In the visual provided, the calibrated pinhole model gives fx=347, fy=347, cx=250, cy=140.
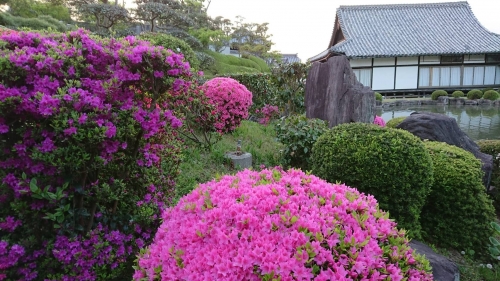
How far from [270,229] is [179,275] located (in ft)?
1.58

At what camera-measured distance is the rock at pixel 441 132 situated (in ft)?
17.5

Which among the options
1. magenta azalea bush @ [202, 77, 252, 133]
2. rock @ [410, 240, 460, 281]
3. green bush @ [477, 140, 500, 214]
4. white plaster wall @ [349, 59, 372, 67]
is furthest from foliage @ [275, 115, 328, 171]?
white plaster wall @ [349, 59, 372, 67]

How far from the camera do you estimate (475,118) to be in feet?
55.2

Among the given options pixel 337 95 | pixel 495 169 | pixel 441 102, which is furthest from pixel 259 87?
pixel 441 102

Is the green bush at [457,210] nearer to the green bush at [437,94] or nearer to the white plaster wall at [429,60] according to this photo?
the green bush at [437,94]

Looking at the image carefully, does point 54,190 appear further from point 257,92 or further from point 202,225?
point 257,92

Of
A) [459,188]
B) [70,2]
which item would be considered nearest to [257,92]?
[459,188]

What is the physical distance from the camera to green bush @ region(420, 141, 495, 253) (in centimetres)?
398

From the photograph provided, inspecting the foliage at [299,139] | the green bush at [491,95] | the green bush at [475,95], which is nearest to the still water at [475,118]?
the green bush at [491,95]

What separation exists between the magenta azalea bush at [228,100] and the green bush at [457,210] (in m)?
4.48

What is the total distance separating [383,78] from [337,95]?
20832 mm

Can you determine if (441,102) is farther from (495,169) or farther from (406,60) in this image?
(495,169)

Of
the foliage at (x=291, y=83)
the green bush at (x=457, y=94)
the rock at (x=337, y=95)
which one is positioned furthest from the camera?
the green bush at (x=457, y=94)

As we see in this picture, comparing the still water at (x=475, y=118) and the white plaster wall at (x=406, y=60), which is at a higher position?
the white plaster wall at (x=406, y=60)
